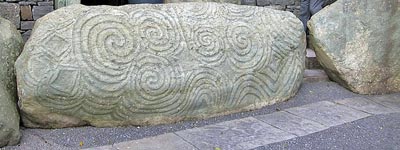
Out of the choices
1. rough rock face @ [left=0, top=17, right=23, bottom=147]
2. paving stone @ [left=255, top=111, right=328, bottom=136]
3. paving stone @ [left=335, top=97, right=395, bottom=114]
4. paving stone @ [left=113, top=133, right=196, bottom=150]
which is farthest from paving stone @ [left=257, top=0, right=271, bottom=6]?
rough rock face @ [left=0, top=17, right=23, bottom=147]

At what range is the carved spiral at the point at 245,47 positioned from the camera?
2.94 metres

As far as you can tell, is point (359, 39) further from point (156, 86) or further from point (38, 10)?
point (38, 10)

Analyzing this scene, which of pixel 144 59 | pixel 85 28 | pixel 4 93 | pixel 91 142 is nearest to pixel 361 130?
pixel 144 59

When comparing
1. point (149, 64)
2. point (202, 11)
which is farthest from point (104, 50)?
point (202, 11)

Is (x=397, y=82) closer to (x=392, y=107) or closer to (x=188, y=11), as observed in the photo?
(x=392, y=107)

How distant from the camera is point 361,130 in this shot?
2.73 metres

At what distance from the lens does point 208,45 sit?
2.85 metres

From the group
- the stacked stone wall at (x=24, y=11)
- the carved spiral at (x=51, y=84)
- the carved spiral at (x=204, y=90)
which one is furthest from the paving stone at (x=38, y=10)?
the carved spiral at (x=204, y=90)

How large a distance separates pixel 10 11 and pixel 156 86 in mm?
1960

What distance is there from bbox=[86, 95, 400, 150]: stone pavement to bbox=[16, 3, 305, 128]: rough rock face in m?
0.21

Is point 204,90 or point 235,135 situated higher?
point 204,90

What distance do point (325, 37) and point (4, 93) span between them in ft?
8.16

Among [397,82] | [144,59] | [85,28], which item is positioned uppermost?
[85,28]

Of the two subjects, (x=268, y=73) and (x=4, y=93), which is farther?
(x=268, y=73)
